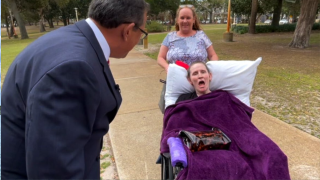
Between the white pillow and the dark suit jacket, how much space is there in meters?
1.81

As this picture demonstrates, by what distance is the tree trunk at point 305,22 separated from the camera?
446 inches

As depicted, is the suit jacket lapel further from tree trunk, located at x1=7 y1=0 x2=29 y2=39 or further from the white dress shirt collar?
tree trunk, located at x1=7 y1=0 x2=29 y2=39

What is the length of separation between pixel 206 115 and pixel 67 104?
5.90ft

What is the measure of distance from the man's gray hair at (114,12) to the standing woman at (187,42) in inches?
77.8

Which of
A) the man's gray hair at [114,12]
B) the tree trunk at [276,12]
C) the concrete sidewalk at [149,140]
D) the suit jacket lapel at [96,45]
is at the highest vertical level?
the tree trunk at [276,12]

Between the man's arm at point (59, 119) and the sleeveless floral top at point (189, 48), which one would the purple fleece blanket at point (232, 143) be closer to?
the sleeveless floral top at point (189, 48)

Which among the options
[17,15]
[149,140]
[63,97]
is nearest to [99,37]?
[63,97]

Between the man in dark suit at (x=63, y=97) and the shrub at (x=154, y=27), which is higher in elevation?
the shrub at (x=154, y=27)

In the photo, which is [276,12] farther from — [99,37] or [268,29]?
[99,37]

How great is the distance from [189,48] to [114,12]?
2142mm

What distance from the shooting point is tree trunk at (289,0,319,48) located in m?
11.3

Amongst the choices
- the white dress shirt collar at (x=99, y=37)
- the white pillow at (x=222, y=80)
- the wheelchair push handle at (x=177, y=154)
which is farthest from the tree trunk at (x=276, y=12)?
the white dress shirt collar at (x=99, y=37)

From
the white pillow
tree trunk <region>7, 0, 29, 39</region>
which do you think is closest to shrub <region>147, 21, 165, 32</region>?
tree trunk <region>7, 0, 29, 39</region>

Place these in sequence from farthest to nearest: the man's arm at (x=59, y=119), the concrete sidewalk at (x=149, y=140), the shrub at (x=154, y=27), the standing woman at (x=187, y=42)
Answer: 1. the shrub at (x=154, y=27)
2. the standing woman at (x=187, y=42)
3. the concrete sidewalk at (x=149, y=140)
4. the man's arm at (x=59, y=119)
